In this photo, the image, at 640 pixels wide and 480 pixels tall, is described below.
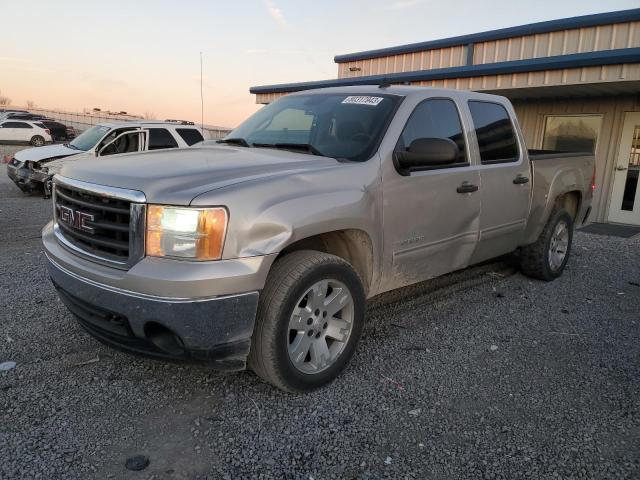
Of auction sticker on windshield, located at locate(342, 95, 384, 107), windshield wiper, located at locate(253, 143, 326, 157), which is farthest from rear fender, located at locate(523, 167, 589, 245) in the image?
windshield wiper, located at locate(253, 143, 326, 157)

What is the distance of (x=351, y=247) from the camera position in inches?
136

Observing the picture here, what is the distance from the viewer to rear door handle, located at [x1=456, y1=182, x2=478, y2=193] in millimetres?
4160

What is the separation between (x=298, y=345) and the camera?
3086 millimetres

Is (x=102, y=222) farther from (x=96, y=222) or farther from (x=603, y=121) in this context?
(x=603, y=121)

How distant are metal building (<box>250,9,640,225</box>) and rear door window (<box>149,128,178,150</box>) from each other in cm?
470

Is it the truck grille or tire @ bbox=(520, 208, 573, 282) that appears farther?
tire @ bbox=(520, 208, 573, 282)

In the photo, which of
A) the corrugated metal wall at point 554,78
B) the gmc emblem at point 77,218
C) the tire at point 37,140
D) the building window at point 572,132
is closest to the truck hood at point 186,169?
the gmc emblem at point 77,218

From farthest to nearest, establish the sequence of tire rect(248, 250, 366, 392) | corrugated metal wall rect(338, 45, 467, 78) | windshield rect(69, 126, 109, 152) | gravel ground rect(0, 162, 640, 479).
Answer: corrugated metal wall rect(338, 45, 467, 78) → windshield rect(69, 126, 109, 152) → tire rect(248, 250, 366, 392) → gravel ground rect(0, 162, 640, 479)

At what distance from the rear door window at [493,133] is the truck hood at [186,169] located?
5.99ft

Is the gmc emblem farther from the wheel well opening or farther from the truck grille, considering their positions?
the wheel well opening

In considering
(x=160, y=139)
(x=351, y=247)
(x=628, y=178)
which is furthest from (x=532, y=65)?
(x=160, y=139)

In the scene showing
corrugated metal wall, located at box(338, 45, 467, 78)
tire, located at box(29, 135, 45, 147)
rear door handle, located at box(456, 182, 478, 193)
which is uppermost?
corrugated metal wall, located at box(338, 45, 467, 78)

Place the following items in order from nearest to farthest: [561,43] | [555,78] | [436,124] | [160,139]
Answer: [436,124]
[555,78]
[160,139]
[561,43]

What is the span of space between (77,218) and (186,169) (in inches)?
28.4
